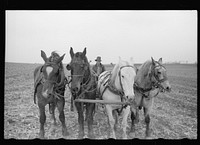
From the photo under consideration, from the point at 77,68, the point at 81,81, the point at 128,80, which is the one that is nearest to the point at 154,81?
the point at 128,80

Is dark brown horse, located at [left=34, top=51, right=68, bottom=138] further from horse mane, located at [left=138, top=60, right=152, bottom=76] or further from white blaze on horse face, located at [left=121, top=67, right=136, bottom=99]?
horse mane, located at [left=138, top=60, right=152, bottom=76]

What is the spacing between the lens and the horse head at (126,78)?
11.3ft

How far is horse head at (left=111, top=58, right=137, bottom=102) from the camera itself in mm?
3434

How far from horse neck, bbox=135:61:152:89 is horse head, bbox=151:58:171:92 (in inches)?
7.3

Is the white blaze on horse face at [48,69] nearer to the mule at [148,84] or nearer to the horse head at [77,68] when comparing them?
the horse head at [77,68]

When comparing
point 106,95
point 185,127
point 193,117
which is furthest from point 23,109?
point 193,117

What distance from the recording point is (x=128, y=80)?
344 cm

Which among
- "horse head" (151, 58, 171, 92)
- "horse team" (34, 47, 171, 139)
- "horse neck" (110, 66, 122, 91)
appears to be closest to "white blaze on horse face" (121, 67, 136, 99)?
"horse team" (34, 47, 171, 139)

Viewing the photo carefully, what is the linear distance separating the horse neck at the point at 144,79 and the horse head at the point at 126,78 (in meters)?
1.03

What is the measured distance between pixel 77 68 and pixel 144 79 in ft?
6.65

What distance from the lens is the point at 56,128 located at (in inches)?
212

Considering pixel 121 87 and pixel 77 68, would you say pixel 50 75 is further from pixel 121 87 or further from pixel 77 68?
pixel 121 87

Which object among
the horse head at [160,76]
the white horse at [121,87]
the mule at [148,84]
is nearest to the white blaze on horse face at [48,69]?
the white horse at [121,87]
